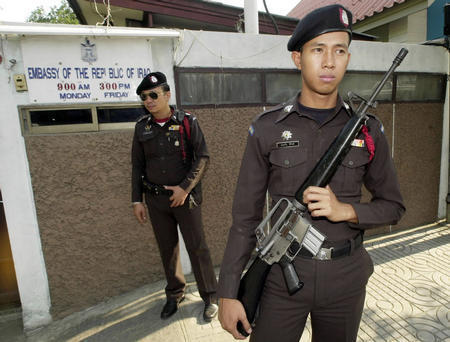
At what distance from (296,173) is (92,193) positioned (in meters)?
2.29

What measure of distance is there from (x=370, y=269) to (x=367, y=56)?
341 centimetres

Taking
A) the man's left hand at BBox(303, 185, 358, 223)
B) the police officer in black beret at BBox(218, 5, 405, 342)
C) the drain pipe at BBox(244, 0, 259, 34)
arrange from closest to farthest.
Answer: the man's left hand at BBox(303, 185, 358, 223) → the police officer in black beret at BBox(218, 5, 405, 342) → the drain pipe at BBox(244, 0, 259, 34)

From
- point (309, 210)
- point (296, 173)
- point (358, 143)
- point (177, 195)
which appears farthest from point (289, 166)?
point (177, 195)

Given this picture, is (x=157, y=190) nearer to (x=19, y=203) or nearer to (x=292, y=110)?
(x=19, y=203)

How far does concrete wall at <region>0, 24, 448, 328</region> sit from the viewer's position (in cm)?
270

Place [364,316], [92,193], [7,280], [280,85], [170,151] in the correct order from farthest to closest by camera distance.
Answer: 1. [280,85]
2. [7,280]
3. [92,193]
4. [364,316]
5. [170,151]

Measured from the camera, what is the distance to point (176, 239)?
279cm

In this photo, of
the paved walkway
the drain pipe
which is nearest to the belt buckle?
the paved walkway

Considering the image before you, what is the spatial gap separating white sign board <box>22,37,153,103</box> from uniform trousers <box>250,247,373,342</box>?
2.32m

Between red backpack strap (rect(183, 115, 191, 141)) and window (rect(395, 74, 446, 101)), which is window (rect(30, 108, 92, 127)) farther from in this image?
window (rect(395, 74, 446, 101))

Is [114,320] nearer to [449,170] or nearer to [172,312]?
[172,312]

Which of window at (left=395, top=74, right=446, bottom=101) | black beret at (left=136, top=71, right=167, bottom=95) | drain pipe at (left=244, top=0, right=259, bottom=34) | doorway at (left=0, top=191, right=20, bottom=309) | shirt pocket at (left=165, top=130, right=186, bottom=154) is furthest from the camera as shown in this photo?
window at (left=395, top=74, right=446, bottom=101)

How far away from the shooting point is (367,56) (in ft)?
12.9

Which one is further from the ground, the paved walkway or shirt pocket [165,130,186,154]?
shirt pocket [165,130,186,154]
